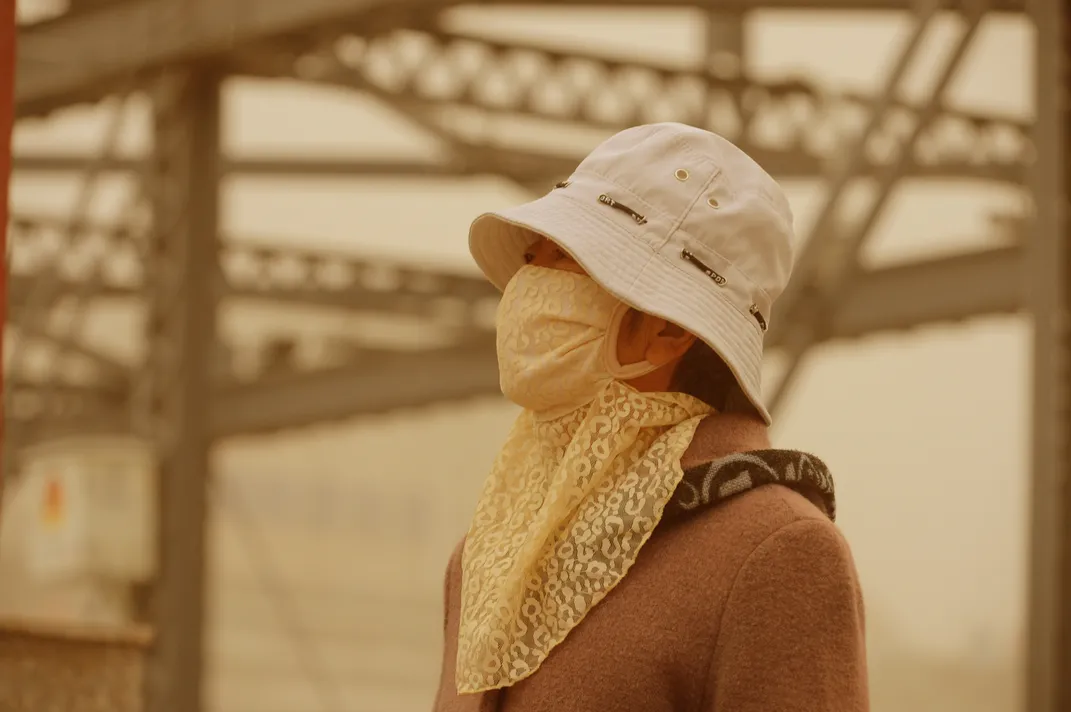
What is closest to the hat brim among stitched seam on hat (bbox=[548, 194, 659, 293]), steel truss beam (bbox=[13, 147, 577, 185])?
stitched seam on hat (bbox=[548, 194, 659, 293])

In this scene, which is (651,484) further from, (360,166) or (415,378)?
(360,166)

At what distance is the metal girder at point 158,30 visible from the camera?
7.46 metres

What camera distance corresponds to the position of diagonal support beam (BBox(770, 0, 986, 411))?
6.29 metres

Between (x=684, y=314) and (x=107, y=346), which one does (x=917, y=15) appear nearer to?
(x=684, y=314)

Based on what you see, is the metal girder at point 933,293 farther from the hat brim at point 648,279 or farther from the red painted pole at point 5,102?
the hat brim at point 648,279

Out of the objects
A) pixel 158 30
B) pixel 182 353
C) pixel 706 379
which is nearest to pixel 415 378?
pixel 182 353

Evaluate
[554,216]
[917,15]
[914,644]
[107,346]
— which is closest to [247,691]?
[107,346]

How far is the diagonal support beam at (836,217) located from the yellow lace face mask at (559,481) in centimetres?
396

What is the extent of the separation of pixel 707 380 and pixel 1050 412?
4070 millimetres

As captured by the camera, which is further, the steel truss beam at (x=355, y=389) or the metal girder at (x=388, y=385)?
the metal girder at (x=388, y=385)

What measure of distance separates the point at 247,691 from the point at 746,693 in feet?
46.7

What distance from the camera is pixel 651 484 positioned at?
2006 millimetres

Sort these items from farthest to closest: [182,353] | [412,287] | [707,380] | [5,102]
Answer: [412,287], [182,353], [5,102], [707,380]

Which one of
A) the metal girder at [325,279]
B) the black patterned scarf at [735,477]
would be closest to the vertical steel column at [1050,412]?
the black patterned scarf at [735,477]
